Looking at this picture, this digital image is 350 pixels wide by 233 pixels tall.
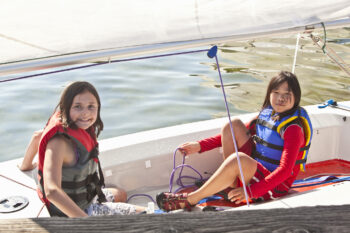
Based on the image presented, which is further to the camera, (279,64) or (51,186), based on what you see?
(279,64)

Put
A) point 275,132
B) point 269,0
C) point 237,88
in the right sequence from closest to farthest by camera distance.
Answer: point 269,0, point 275,132, point 237,88

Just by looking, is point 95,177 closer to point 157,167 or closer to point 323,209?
point 157,167

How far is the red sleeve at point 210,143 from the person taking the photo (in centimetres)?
239

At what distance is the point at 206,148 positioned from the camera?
2.39m

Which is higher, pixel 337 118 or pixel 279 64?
pixel 279 64

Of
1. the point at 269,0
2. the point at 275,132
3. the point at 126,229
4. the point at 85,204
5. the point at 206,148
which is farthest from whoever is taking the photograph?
the point at 206,148

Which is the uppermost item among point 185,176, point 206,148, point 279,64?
point 279,64

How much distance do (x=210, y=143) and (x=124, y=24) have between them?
1.17 metres

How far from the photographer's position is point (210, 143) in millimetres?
2402

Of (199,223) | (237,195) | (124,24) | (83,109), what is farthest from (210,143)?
(199,223)

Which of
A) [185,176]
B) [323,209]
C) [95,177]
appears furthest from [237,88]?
[323,209]

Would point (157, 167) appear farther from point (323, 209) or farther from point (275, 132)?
point (323, 209)

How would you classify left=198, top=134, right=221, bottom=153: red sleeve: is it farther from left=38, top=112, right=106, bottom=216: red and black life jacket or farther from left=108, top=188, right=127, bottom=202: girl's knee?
left=38, top=112, right=106, bottom=216: red and black life jacket

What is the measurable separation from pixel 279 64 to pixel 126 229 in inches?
226
